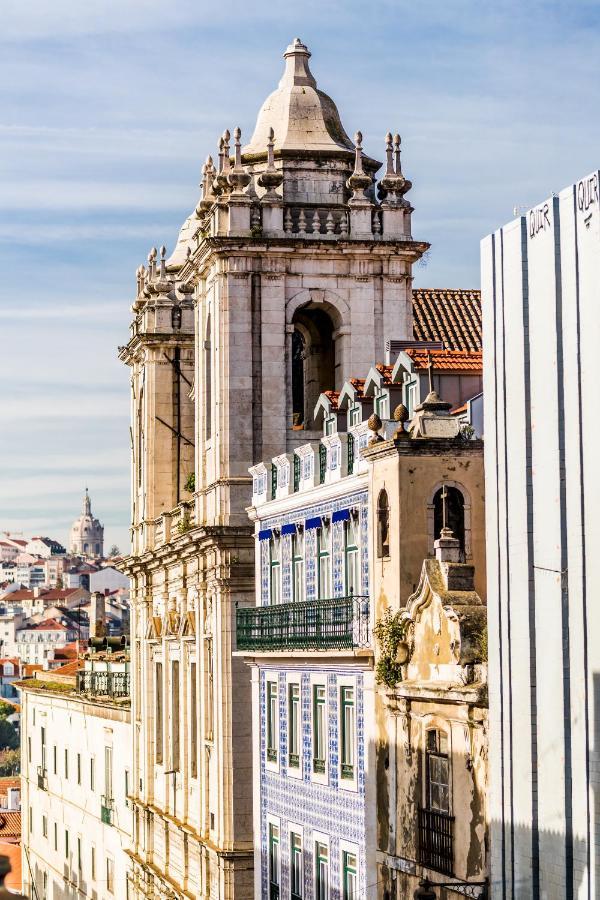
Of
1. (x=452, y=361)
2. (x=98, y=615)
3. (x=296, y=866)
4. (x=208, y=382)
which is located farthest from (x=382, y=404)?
(x=98, y=615)

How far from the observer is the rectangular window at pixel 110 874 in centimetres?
7219

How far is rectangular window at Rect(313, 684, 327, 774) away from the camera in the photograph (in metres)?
39.7

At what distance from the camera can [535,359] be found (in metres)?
31.2

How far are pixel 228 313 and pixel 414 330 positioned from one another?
4.98 m

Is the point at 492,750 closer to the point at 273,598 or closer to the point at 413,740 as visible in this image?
the point at 413,740

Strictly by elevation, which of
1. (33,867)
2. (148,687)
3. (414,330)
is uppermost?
(414,330)

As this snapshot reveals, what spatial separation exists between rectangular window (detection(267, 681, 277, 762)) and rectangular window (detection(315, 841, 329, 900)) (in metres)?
3.90

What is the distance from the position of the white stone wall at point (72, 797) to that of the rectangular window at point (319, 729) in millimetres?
28124

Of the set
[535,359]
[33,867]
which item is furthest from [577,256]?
[33,867]

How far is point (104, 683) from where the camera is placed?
77.6 metres

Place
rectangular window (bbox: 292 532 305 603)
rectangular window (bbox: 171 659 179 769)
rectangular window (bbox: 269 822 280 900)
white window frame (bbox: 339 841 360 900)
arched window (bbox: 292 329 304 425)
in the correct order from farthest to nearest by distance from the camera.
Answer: rectangular window (bbox: 171 659 179 769)
arched window (bbox: 292 329 304 425)
rectangular window (bbox: 269 822 280 900)
rectangular window (bbox: 292 532 305 603)
white window frame (bbox: 339 841 360 900)

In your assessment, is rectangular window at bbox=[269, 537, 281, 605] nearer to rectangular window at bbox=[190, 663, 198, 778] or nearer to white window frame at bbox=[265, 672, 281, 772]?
white window frame at bbox=[265, 672, 281, 772]

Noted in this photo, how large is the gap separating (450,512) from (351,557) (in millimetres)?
4004

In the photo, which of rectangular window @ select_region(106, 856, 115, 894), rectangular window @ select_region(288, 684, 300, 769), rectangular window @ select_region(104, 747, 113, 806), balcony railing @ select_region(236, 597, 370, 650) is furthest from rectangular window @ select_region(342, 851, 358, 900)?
rectangular window @ select_region(106, 856, 115, 894)
